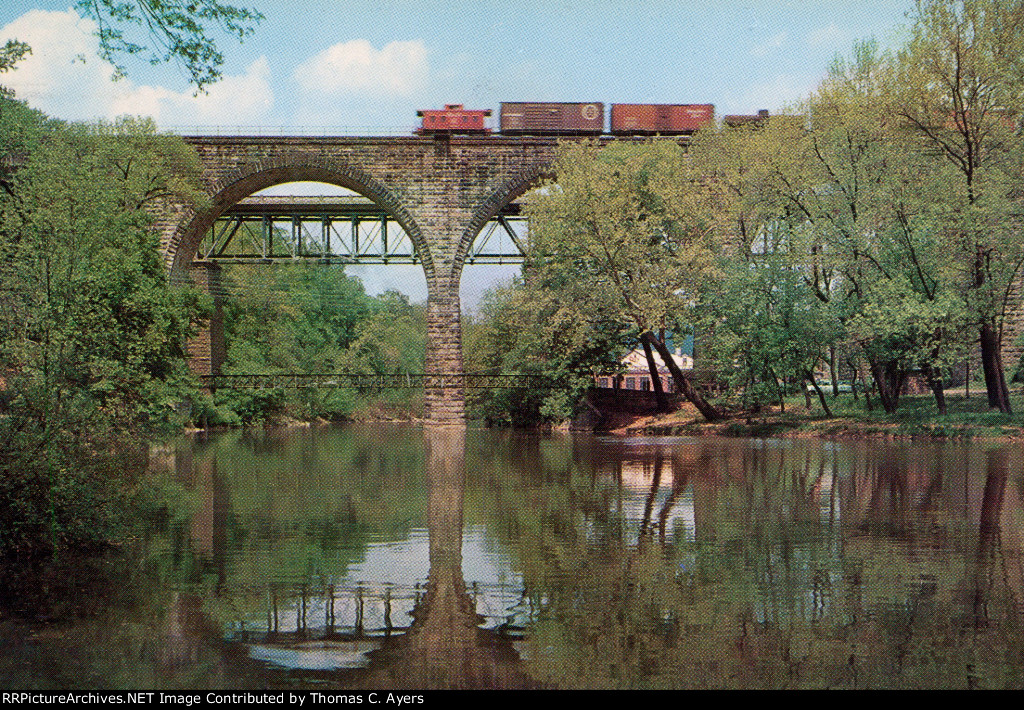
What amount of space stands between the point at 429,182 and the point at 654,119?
974 centimetres

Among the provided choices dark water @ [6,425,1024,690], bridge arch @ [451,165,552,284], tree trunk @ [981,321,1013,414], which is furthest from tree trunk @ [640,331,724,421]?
dark water @ [6,425,1024,690]

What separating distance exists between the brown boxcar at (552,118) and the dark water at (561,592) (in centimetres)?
2969

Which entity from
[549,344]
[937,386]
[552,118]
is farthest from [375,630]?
[552,118]

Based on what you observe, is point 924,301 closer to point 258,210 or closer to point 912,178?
point 912,178

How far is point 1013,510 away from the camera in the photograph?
508 inches

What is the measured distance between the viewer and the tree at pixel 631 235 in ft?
110

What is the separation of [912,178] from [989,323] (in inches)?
181

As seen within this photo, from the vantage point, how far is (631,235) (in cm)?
3372

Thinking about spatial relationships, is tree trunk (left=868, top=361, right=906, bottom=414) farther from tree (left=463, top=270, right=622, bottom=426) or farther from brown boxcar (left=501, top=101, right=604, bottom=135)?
brown boxcar (left=501, top=101, right=604, bottom=135)

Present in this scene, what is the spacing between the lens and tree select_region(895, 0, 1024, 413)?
87.7 ft

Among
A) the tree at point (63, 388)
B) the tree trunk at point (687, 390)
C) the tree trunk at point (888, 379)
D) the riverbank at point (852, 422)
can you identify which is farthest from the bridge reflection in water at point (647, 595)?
the tree trunk at point (687, 390)

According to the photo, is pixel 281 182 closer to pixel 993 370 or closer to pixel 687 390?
pixel 687 390
